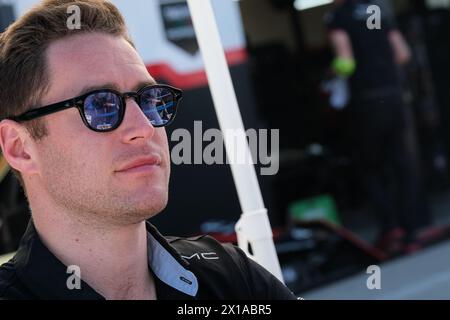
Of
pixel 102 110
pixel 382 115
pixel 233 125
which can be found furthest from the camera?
pixel 382 115

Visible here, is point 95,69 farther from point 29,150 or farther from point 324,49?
point 324,49

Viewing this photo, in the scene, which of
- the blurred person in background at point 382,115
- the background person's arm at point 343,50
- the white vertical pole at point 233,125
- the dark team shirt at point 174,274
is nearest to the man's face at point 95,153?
the dark team shirt at point 174,274

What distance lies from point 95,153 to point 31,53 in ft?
0.89

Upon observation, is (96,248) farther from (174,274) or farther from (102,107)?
(102,107)

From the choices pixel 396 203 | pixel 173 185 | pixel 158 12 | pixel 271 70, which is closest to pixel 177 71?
pixel 158 12

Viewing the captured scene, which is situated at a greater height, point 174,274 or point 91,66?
point 91,66

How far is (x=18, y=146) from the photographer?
171cm

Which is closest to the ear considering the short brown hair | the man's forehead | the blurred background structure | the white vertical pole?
the short brown hair

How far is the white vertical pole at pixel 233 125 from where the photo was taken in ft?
7.61

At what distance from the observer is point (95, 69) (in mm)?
1666

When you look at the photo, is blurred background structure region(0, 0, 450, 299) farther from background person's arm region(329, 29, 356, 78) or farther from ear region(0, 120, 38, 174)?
ear region(0, 120, 38, 174)

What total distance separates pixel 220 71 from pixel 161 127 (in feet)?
1.98

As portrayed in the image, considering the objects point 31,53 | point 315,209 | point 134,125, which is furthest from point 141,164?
point 315,209

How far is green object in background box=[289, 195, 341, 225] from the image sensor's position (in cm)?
550
